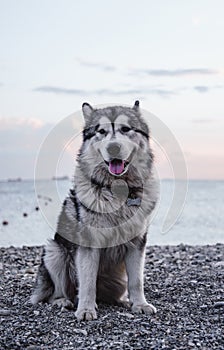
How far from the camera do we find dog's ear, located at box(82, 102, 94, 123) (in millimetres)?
5695

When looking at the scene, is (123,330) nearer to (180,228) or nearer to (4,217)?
(180,228)

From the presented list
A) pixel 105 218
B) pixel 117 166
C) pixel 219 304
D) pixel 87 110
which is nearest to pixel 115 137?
pixel 117 166

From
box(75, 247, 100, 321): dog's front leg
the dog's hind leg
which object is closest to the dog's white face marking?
box(75, 247, 100, 321): dog's front leg

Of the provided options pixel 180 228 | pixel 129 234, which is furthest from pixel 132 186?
pixel 180 228

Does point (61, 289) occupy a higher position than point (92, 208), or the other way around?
point (92, 208)

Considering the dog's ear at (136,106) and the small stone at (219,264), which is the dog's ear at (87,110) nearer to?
the dog's ear at (136,106)

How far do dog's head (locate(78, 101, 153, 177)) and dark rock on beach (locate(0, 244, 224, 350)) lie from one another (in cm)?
135

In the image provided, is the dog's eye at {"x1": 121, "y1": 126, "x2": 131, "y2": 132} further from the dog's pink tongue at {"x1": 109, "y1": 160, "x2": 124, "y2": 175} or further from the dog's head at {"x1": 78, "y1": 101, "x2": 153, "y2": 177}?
the dog's pink tongue at {"x1": 109, "y1": 160, "x2": 124, "y2": 175}

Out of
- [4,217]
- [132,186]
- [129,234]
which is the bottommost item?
[4,217]

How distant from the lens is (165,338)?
4820 mm

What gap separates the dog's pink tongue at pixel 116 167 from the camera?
5.42m

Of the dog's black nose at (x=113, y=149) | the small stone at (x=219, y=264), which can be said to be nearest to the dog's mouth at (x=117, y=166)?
the dog's black nose at (x=113, y=149)

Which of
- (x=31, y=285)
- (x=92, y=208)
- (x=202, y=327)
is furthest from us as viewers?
(x=31, y=285)

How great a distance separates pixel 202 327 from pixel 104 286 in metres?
1.14
